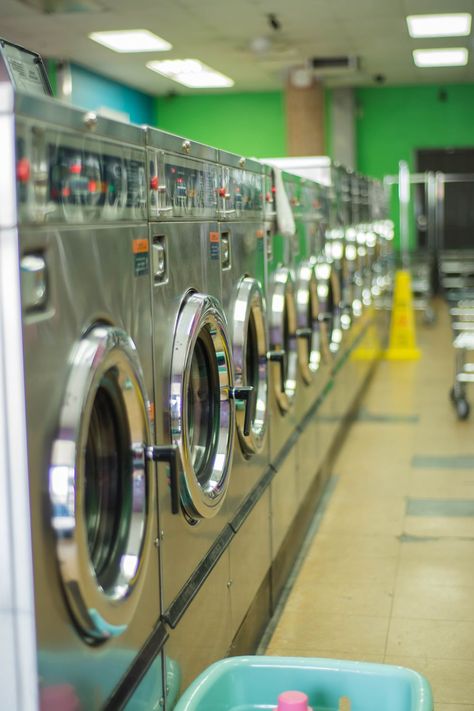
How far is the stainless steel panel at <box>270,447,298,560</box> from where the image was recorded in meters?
3.60

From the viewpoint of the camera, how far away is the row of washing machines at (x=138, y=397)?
58.7 inches

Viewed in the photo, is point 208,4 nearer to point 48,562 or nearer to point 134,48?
point 134,48

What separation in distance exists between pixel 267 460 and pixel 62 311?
2008 millimetres

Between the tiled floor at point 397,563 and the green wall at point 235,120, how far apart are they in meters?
10.2

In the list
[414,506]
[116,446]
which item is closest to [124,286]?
[116,446]

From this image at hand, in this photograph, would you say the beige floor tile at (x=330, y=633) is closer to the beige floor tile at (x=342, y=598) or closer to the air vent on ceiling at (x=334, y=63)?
the beige floor tile at (x=342, y=598)

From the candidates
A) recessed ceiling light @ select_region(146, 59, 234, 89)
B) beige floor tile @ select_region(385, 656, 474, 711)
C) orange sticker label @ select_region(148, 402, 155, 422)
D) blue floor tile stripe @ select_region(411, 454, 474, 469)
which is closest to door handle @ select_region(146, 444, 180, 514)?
orange sticker label @ select_region(148, 402, 155, 422)

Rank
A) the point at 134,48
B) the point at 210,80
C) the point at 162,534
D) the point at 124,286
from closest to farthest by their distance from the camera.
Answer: the point at 124,286, the point at 162,534, the point at 134,48, the point at 210,80

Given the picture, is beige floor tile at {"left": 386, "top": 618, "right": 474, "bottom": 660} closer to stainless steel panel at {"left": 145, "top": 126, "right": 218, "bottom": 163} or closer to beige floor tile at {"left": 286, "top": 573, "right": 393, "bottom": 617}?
beige floor tile at {"left": 286, "top": 573, "right": 393, "bottom": 617}

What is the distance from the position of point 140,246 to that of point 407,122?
14.7 meters

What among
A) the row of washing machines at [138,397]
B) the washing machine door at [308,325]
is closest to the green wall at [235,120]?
the washing machine door at [308,325]

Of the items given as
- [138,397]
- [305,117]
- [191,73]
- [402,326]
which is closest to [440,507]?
[138,397]

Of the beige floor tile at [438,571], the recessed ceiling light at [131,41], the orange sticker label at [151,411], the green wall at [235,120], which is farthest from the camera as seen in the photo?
the green wall at [235,120]

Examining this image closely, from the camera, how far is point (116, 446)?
1922mm
